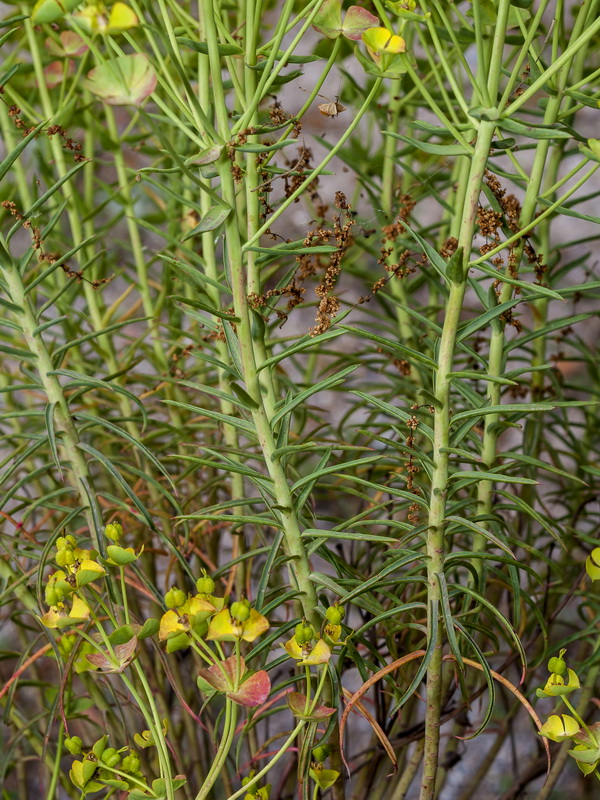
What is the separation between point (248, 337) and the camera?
16.0 inches

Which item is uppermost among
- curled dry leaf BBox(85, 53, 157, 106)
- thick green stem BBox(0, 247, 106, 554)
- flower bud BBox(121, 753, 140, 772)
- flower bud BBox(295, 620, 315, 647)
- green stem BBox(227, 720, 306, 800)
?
curled dry leaf BBox(85, 53, 157, 106)

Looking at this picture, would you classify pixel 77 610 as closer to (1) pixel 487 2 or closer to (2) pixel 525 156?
(1) pixel 487 2

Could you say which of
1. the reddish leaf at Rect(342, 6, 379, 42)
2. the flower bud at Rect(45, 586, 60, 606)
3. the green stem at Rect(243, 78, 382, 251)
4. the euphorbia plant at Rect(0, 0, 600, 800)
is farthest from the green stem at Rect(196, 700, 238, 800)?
the reddish leaf at Rect(342, 6, 379, 42)

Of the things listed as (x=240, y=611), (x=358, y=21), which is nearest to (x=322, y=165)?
(x=358, y=21)

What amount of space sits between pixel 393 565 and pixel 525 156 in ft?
3.17

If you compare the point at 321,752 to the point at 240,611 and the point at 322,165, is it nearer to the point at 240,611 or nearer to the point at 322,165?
the point at 240,611

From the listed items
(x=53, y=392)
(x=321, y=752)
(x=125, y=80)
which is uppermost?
(x=125, y=80)

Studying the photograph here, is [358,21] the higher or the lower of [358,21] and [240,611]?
the higher

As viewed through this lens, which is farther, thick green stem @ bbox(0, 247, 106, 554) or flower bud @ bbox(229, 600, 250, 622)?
thick green stem @ bbox(0, 247, 106, 554)

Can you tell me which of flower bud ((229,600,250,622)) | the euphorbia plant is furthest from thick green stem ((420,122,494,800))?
flower bud ((229,600,250,622))

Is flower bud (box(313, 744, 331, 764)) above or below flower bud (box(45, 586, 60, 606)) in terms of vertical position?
below

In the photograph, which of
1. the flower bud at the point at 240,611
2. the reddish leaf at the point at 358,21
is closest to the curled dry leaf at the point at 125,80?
the reddish leaf at the point at 358,21

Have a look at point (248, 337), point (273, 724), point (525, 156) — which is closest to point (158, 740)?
point (248, 337)

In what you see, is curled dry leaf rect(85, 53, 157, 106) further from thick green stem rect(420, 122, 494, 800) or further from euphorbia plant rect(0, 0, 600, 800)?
thick green stem rect(420, 122, 494, 800)
